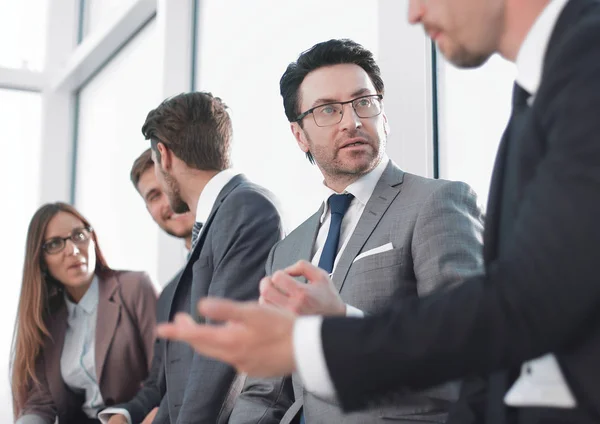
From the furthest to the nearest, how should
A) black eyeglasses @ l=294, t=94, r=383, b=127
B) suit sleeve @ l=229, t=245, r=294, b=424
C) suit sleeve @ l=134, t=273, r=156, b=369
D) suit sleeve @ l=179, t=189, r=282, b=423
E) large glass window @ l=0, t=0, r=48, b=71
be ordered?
large glass window @ l=0, t=0, r=48, b=71
suit sleeve @ l=134, t=273, r=156, b=369
suit sleeve @ l=179, t=189, r=282, b=423
black eyeglasses @ l=294, t=94, r=383, b=127
suit sleeve @ l=229, t=245, r=294, b=424

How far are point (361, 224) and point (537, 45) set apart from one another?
111 centimetres

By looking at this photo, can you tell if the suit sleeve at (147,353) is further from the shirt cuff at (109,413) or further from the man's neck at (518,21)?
the man's neck at (518,21)

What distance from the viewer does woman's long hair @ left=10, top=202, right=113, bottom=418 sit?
3527mm

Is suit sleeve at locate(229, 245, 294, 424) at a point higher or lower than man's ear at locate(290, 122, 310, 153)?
lower

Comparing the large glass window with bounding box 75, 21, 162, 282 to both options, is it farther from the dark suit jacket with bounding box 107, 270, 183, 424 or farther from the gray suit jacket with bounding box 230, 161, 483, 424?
the gray suit jacket with bounding box 230, 161, 483, 424

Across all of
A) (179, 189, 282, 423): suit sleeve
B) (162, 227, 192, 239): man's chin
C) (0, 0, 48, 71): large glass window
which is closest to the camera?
(179, 189, 282, 423): suit sleeve

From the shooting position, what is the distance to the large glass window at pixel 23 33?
21.4 ft

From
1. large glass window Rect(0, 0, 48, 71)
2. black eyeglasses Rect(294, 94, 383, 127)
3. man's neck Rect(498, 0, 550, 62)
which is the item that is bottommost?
man's neck Rect(498, 0, 550, 62)

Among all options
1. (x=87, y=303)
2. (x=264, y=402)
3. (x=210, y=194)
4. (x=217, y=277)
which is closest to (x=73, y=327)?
(x=87, y=303)

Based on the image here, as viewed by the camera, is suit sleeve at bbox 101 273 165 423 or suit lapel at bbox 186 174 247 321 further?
suit sleeve at bbox 101 273 165 423

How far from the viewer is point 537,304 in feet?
2.52


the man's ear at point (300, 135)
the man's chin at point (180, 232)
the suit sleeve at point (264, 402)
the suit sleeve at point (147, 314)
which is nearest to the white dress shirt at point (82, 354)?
the suit sleeve at point (147, 314)

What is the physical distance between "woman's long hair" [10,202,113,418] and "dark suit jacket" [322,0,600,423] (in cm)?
297

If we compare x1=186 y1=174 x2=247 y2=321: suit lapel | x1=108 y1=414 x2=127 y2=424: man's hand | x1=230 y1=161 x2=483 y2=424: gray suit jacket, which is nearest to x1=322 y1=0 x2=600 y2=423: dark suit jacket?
x1=230 y1=161 x2=483 y2=424: gray suit jacket
